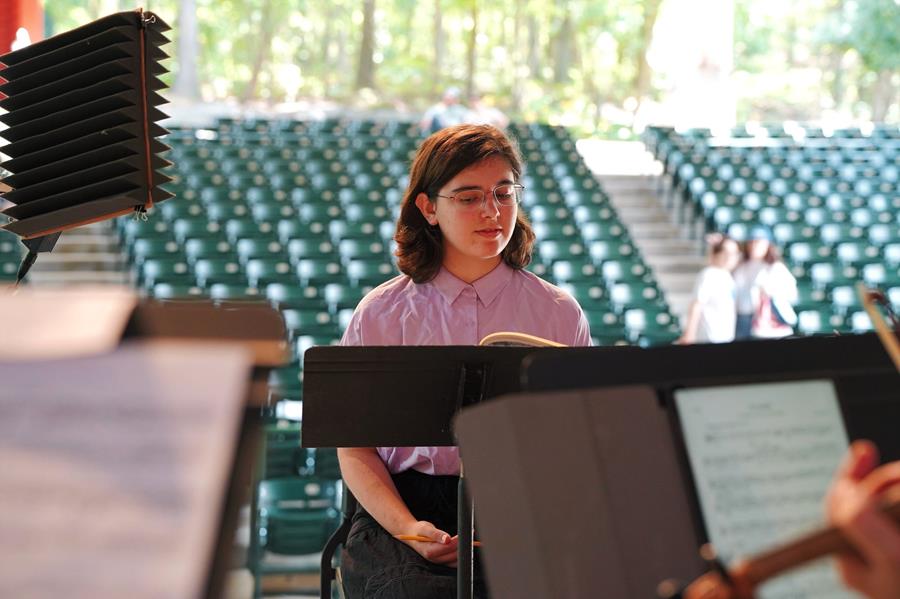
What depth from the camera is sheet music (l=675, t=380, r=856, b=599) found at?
55.0 inches

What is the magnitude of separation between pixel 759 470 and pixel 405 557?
1.32m

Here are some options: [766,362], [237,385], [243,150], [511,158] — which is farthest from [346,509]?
[243,150]

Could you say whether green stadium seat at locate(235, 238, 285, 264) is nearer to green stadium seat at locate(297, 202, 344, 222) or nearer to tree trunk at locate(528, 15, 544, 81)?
green stadium seat at locate(297, 202, 344, 222)

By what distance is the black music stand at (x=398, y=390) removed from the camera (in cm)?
230

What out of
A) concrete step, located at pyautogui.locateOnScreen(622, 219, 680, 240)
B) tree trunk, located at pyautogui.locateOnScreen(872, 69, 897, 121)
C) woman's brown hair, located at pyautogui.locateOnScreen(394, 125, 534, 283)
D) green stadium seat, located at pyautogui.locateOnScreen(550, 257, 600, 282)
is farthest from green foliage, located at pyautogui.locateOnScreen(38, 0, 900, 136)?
woman's brown hair, located at pyautogui.locateOnScreen(394, 125, 534, 283)

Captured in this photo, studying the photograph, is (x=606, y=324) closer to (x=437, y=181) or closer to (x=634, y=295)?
(x=634, y=295)

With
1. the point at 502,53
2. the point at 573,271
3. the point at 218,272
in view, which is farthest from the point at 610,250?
the point at 502,53

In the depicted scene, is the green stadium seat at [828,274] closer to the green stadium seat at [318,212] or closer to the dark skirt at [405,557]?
the green stadium seat at [318,212]

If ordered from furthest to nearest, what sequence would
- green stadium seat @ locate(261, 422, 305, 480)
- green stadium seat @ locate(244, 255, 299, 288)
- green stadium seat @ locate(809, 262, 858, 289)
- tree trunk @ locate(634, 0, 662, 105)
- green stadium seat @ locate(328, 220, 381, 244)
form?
tree trunk @ locate(634, 0, 662, 105)
green stadium seat @ locate(328, 220, 381, 244)
green stadium seat @ locate(809, 262, 858, 289)
green stadium seat @ locate(244, 255, 299, 288)
green stadium seat @ locate(261, 422, 305, 480)

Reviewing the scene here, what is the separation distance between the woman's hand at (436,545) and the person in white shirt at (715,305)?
556 cm

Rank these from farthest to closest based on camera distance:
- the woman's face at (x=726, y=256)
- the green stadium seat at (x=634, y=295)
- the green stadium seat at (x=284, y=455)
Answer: the green stadium seat at (x=634, y=295)
the woman's face at (x=726, y=256)
the green stadium seat at (x=284, y=455)

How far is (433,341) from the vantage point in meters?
2.85

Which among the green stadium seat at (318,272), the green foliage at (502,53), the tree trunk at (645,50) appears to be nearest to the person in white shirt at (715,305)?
the green stadium seat at (318,272)

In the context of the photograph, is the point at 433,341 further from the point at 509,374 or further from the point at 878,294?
the point at 878,294
